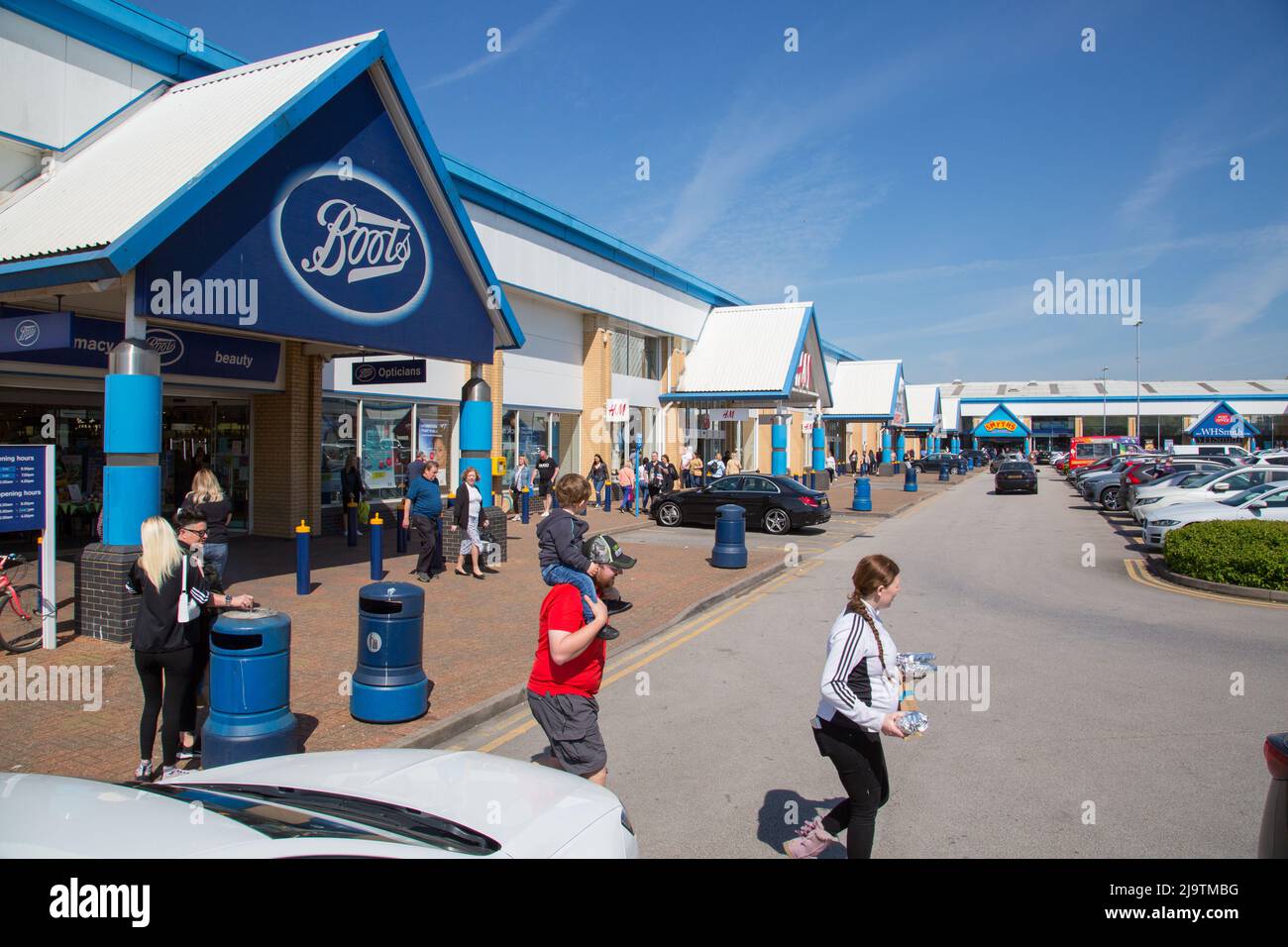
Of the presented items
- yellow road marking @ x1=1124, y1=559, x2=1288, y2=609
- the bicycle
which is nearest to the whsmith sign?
the bicycle

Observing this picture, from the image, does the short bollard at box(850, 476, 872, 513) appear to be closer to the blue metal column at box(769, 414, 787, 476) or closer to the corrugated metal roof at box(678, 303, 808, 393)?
the blue metal column at box(769, 414, 787, 476)

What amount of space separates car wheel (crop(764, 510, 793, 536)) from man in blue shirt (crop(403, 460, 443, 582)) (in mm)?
10556

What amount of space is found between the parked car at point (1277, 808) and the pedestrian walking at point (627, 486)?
21320 mm

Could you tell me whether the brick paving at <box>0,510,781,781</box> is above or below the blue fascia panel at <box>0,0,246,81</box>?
below

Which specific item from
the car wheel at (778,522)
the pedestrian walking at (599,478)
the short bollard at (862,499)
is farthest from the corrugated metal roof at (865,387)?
the car wheel at (778,522)

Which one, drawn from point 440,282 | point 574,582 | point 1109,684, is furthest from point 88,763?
point 440,282

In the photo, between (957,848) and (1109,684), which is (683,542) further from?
(957,848)

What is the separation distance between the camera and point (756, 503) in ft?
70.3

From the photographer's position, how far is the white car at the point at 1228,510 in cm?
1702

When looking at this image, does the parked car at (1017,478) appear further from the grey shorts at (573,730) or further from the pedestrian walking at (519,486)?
the grey shorts at (573,730)

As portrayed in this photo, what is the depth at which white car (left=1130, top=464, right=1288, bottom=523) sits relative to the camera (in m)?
20.1

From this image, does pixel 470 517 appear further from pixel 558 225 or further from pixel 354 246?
pixel 558 225

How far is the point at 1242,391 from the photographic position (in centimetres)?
8575
